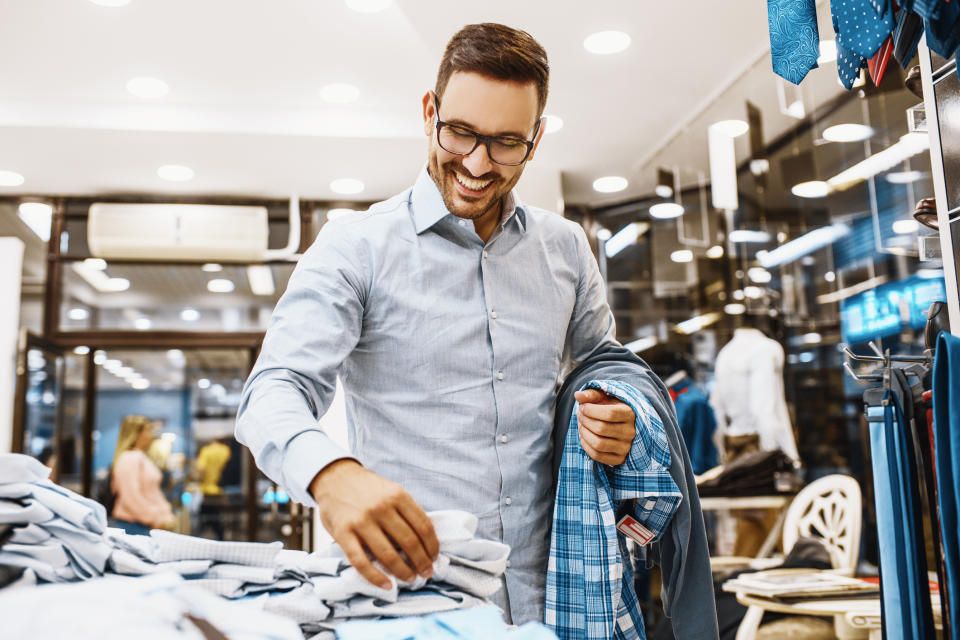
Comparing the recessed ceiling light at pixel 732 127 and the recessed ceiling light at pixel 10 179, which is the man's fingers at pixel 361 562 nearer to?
the recessed ceiling light at pixel 732 127

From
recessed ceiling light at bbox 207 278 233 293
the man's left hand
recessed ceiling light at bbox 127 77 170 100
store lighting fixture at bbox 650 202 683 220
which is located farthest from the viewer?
recessed ceiling light at bbox 207 278 233 293

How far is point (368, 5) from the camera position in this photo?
3383mm

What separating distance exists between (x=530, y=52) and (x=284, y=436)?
2.11ft

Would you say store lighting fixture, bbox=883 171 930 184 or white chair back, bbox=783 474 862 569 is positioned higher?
store lighting fixture, bbox=883 171 930 184

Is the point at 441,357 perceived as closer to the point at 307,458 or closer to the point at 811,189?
the point at 307,458

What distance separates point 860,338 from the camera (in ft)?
12.2

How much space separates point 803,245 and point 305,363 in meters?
3.67

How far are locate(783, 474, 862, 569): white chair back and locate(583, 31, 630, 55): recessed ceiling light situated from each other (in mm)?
2054

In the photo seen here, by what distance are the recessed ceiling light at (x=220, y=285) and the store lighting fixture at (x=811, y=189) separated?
11.6 feet

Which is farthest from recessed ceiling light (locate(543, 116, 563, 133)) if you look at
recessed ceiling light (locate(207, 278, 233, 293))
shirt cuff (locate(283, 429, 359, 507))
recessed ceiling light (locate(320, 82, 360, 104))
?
shirt cuff (locate(283, 429, 359, 507))

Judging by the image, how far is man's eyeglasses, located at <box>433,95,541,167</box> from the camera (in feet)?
3.61

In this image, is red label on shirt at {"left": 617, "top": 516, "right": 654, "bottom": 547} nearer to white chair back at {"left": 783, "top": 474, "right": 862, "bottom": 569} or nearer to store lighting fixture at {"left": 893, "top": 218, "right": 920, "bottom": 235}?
white chair back at {"left": 783, "top": 474, "right": 862, "bottom": 569}

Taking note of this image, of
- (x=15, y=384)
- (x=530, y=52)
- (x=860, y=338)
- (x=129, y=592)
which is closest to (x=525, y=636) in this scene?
(x=129, y=592)

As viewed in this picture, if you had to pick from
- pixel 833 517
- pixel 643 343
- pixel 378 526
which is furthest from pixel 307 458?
pixel 643 343
